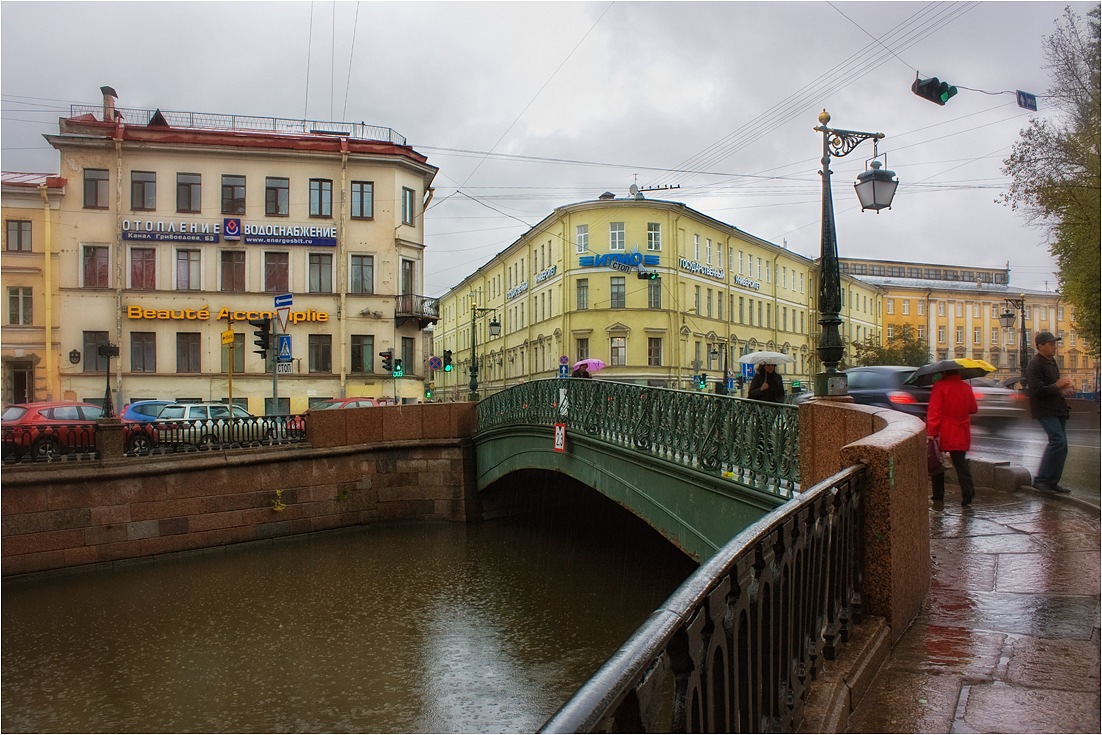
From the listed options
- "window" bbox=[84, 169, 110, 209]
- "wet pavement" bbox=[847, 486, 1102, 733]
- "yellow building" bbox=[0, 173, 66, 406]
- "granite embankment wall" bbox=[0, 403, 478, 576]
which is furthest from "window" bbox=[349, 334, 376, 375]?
"wet pavement" bbox=[847, 486, 1102, 733]

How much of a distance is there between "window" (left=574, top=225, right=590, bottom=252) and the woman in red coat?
38709 mm

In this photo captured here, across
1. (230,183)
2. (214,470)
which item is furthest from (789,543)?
(230,183)

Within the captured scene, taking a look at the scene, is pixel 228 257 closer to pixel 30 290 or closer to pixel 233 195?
pixel 233 195

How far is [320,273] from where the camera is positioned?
33.0 meters

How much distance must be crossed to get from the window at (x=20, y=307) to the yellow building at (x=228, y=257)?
132 cm

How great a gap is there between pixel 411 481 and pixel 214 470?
4731 mm

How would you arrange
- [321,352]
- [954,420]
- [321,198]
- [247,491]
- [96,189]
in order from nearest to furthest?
[954,420] < [247,491] < [96,189] < [321,352] < [321,198]

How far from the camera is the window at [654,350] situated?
45.3 meters

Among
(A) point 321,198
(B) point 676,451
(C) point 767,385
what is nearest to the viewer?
(B) point 676,451

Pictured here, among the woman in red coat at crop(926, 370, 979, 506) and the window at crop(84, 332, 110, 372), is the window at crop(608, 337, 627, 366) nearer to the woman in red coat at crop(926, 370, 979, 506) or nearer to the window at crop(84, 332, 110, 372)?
the window at crop(84, 332, 110, 372)

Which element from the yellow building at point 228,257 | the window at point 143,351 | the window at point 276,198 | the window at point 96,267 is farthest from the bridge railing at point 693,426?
the window at point 96,267

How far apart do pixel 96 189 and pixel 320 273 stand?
8279 millimetres

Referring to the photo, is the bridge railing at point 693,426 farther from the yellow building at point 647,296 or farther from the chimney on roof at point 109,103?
the yellow building at point 647,296

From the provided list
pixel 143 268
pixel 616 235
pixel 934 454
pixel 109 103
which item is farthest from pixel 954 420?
pixel 616 235
